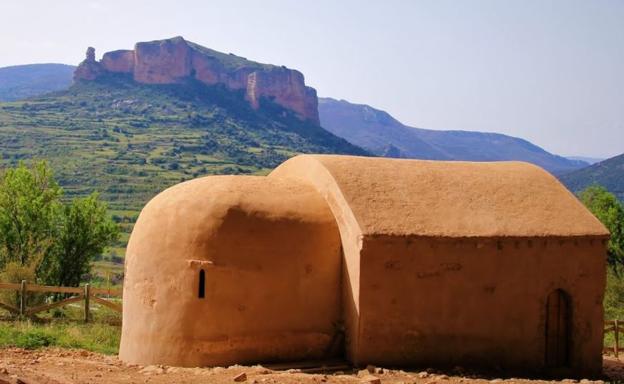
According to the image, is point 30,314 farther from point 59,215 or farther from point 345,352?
point 59,215

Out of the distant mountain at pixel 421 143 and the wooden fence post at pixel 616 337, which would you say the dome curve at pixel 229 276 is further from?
the distant mountain at pixel 421 143

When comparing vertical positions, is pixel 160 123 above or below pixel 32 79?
below

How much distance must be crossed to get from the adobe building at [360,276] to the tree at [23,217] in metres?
11.5

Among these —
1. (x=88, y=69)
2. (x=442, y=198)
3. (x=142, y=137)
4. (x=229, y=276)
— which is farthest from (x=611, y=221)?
(x=88, y=69)

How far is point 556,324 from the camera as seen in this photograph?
12641mm

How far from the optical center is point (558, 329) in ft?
41.5

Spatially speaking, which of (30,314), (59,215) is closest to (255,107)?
(59,215)

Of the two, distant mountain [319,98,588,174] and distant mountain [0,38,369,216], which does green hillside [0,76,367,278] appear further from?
distant mountain [319,98,588,174]

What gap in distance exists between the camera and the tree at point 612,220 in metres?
31.8

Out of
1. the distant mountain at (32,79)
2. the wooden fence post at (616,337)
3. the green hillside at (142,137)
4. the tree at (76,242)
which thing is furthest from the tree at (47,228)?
the distant mountain at (32,79)

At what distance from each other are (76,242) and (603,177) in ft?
220

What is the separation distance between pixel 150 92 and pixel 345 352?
9123 centimetres

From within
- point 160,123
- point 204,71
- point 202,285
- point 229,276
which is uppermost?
point 204,71

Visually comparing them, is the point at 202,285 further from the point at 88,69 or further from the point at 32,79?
the point at 32,79
